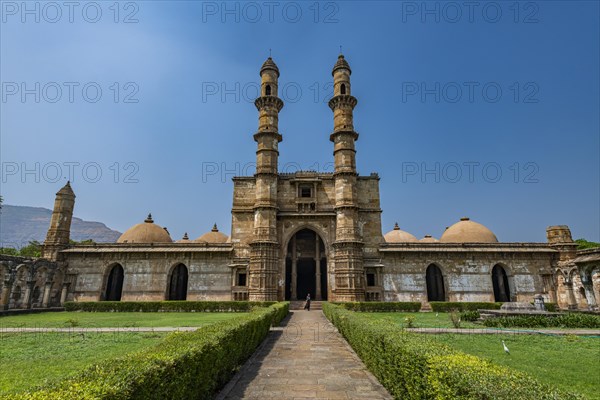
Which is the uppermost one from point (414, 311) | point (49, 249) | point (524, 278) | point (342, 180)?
point (342, 180)

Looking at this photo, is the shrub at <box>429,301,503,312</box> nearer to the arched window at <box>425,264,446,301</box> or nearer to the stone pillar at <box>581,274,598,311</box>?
the arched window at <box>425,264,446,301</box>

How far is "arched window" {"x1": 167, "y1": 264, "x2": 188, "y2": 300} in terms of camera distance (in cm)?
3134

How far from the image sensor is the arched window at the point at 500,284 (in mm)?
30453

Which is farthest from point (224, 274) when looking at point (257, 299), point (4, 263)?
point (4, 263)

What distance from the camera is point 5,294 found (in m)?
23.3

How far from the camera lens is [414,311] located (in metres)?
26.0

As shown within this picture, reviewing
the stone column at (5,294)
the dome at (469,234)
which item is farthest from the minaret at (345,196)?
the stone column at (5,294)

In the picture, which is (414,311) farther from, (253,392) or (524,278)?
(253,392)

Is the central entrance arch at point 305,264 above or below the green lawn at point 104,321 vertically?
above

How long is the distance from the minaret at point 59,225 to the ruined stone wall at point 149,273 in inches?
50.8

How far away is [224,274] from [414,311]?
1606 cm

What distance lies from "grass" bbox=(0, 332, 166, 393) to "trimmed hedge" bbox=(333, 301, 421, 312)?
50.1ft

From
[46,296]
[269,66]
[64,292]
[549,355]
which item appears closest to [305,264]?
[269,66]

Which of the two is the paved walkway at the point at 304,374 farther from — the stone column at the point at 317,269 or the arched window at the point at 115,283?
the arched window at the point at 115,283
